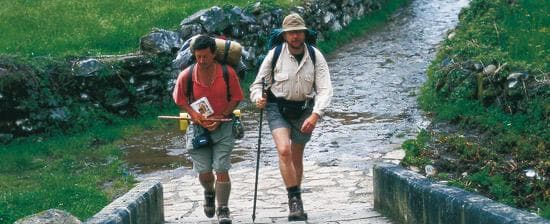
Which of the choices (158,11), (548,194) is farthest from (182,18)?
(548,194)

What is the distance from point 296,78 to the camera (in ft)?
27.2

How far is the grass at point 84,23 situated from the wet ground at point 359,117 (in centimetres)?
255

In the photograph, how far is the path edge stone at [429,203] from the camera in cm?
560

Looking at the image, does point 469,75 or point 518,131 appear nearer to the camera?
point 518,131

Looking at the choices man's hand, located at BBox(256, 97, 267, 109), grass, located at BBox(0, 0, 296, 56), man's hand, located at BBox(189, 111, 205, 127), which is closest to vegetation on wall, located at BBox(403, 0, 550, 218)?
man's hand, located at BBox(256, 97, 267, 109)

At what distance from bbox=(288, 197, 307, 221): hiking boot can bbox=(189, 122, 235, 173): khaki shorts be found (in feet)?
2.43

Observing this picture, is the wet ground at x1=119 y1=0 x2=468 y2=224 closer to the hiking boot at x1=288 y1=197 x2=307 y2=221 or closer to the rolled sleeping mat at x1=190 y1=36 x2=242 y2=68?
the hiking boot at x1=288 y1=197 x2=307 y2=221

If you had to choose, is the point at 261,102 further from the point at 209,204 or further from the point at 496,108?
the point at 496,108

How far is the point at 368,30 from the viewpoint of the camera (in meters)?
25.0

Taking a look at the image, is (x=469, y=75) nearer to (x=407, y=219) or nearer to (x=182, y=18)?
(x=407, y=219)

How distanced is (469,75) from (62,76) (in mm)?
7265

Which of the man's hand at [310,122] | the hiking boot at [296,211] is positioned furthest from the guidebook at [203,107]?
the hiking boot at [296,211]

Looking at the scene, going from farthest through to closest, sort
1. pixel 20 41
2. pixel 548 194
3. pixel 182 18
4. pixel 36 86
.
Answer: pixel 182 18, pixel 20 41, pixel 36 86, pixel 548 194

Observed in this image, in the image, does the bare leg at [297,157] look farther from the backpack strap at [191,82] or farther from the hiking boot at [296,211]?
the backpack strap at [191,82]
